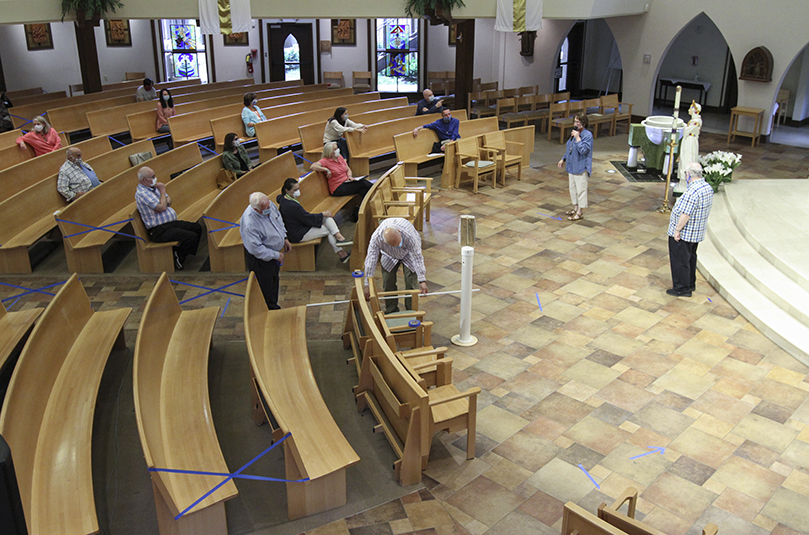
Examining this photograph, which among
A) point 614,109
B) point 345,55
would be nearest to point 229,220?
point 614,109

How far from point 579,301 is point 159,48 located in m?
15.1

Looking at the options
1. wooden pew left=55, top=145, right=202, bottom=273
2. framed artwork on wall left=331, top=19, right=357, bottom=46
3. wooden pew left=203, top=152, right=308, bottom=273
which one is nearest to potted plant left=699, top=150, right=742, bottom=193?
wooden pew left=203, top=152, right=308, bottom=273

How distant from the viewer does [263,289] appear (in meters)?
5.98

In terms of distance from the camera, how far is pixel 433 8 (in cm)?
1227

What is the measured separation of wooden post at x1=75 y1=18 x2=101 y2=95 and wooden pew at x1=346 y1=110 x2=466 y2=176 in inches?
241

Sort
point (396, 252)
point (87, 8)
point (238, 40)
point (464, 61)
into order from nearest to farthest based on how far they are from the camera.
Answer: point (396, 252) → point (87, 8) → point (464, 61) → point (238, 40)

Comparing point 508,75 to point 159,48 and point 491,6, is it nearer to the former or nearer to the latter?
point 491,6

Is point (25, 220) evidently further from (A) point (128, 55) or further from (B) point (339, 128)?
(A) point (128, 55)

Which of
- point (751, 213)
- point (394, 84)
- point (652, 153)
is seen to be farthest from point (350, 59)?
point (751, 213)

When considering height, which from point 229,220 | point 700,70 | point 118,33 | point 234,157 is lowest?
point 229,220

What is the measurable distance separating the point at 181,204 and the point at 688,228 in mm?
5320

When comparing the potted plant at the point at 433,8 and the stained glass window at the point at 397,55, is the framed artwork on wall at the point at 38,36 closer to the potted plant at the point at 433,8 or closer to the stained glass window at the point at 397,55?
the stained glass window at the point at 397,55

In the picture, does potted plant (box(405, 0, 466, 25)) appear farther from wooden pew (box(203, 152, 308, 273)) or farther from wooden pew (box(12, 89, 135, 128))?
wooden pew (box(203, 152, 308, 273))

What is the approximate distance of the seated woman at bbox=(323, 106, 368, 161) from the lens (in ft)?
30.7
